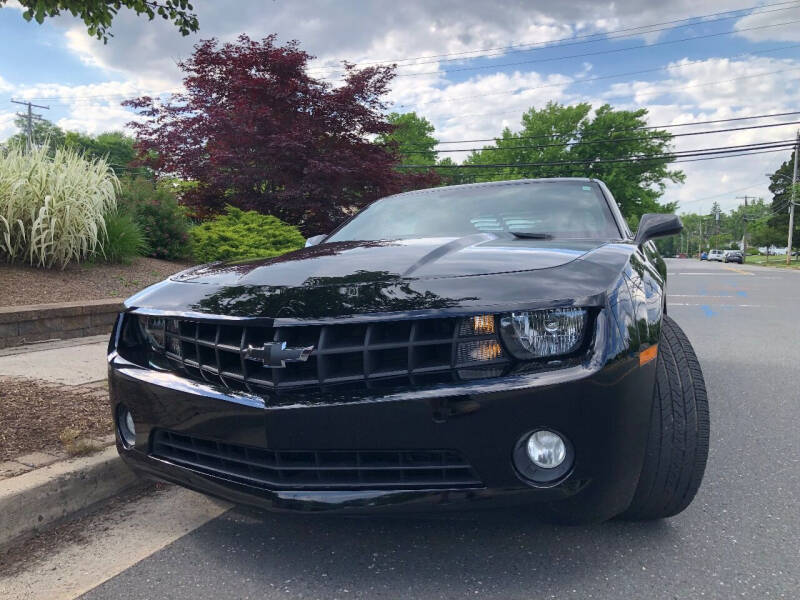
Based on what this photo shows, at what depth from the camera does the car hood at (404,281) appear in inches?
69.6

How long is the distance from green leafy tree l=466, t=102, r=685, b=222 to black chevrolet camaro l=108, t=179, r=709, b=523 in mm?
43210

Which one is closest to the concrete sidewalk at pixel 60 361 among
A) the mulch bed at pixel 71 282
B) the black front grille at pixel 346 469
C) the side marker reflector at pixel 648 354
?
the mulch bed at pixel 71 282

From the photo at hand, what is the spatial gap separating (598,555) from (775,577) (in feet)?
1.71

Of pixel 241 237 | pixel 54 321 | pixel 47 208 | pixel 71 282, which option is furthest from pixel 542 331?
pixel 241 237

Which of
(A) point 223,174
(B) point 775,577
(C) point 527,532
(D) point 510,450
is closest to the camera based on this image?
(D) point 510,450

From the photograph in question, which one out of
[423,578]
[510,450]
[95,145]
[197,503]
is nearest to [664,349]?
[510,450]

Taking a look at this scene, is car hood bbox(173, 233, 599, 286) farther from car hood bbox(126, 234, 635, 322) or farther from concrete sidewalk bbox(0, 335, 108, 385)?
concrete sidewalk bbox(0, 335, 108, 385)

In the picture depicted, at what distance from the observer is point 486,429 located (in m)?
1.67

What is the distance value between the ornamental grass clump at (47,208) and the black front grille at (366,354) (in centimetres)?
597

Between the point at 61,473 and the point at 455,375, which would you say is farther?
the point at 61,473

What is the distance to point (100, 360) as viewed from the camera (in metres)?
4.72

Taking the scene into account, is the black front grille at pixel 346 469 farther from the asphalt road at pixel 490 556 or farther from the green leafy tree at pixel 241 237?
the green leafy tree at pixel 241 237

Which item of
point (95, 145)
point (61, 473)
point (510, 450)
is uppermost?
point (95, 145)

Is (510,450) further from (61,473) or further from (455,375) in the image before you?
(61,473)
